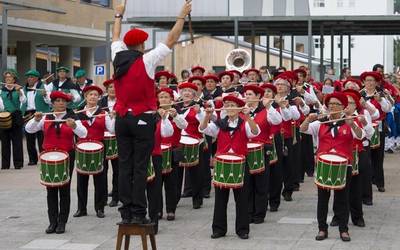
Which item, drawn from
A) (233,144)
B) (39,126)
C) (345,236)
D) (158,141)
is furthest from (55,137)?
(345,236)

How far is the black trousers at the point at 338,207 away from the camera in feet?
31.4

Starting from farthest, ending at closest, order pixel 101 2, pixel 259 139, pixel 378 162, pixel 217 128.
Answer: pixel 101 2, pixel 378 162, pixel 259 139, pixel 217 128

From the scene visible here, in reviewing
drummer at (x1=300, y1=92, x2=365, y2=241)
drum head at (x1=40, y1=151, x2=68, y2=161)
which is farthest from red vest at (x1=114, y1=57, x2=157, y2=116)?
drummer at (x1=300, y1=92, x2=365, y2=241)

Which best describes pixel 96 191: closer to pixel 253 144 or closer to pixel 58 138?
pixel 58 138

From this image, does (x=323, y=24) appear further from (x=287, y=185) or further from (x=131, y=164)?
(x=131, y=164)

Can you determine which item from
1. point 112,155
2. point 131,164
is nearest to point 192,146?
point 112,155

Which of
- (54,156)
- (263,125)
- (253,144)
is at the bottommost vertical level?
(54,156)

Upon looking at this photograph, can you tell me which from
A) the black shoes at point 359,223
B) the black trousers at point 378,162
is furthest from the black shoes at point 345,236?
the black trousers at point 378,162

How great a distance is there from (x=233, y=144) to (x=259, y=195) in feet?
4.01

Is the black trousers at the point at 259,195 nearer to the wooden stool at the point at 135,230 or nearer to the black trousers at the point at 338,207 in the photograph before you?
the black trousers at the point at 338,207

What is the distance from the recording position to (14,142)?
17547mm

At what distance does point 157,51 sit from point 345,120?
278 centimetres

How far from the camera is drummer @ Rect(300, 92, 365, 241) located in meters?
9.55

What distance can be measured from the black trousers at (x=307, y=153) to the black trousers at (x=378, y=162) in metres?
1.93
